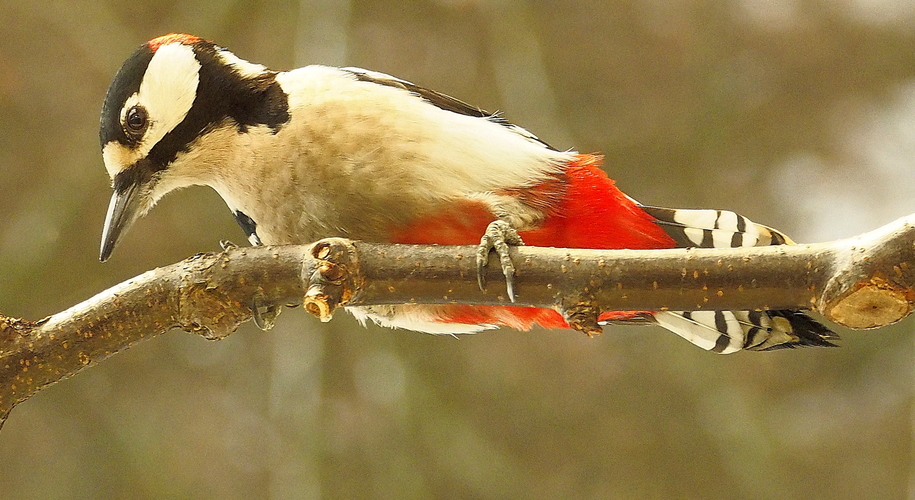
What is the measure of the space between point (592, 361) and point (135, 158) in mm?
1607

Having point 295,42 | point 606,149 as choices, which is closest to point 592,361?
point 606,149

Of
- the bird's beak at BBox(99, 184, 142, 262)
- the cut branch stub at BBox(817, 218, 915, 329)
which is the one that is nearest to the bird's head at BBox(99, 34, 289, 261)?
the bird's beak at BBox(99, 184, 142, 262)

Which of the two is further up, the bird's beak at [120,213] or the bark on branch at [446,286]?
the bird's beak at [120,213]

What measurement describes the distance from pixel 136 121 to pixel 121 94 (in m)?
0.07

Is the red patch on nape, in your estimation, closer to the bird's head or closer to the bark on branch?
the bird's head

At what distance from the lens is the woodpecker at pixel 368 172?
1.42 metres

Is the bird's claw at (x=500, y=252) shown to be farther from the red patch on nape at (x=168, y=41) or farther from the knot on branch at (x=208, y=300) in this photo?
the red patch on nape at (x=168, y=41)

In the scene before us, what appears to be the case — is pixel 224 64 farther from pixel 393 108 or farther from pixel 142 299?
pixel 142 299

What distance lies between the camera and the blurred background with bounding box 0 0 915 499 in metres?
2.62

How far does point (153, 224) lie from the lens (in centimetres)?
272

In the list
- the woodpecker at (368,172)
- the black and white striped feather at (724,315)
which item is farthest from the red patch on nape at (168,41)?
the black and white striped feather at (724,315)

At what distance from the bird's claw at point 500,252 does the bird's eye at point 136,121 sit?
2.17ft

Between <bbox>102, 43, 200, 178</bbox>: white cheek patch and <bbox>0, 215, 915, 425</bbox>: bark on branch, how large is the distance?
35cm

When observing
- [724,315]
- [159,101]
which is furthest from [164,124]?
[724,315]
